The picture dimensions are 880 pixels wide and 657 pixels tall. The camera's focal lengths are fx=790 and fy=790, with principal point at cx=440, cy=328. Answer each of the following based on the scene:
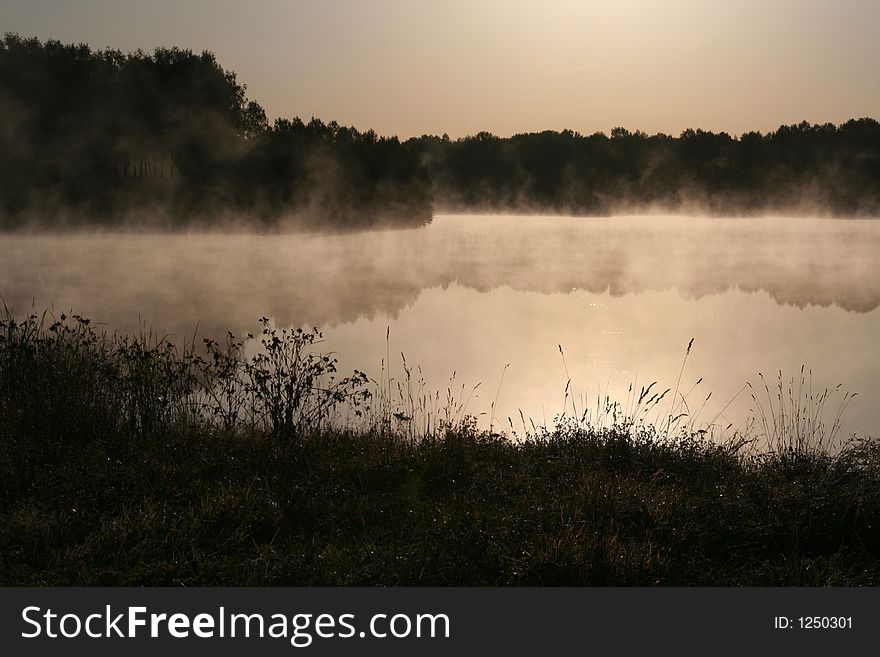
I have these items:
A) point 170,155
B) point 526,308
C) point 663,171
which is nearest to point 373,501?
point 526,308

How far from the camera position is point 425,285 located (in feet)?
105

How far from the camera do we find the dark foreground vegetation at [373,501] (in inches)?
199

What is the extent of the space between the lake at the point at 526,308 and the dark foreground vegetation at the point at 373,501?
2.99 meters

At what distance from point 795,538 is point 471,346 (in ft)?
40.5

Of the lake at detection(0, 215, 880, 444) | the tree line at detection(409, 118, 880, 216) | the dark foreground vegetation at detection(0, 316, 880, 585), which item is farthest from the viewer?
the tree line at detection(409, 118, 880, 216)

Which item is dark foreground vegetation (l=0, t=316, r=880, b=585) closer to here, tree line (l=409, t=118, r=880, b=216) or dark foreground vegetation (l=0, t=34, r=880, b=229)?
dark foreground vegetation (l=0, t=34, r=880, b=229)

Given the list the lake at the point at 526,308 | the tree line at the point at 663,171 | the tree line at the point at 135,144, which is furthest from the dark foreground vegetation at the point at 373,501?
the tree line at the point at 663,171

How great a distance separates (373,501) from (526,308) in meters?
19.4

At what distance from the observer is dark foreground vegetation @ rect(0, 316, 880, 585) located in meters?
5.05

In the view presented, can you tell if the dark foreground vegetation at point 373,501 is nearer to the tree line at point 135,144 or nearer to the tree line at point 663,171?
the tree line at point 135,144

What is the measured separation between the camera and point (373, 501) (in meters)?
6.49

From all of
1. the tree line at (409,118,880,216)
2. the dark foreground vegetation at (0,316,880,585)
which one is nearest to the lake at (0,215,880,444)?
the dark foreground vegetation at (0,316,880,585)

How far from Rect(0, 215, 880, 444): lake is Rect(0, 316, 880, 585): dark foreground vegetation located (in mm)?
2994

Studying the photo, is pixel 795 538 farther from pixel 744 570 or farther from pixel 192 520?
pixel 192 520
